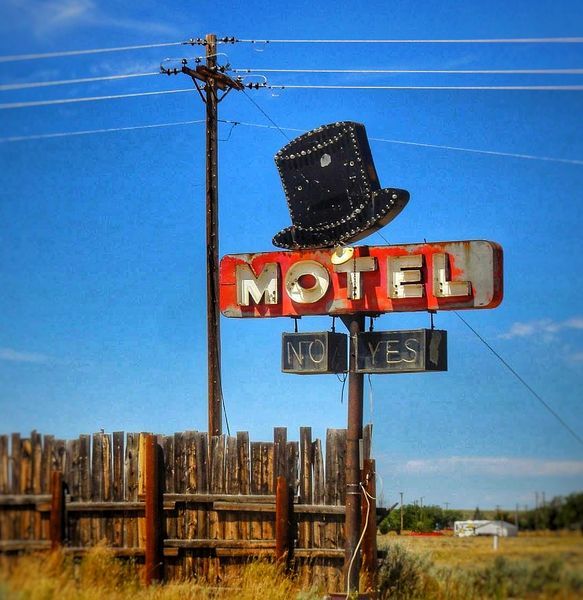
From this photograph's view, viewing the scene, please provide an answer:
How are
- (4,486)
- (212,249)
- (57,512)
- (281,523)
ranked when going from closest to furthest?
1. (4,486)
2. (57,512)
3. (281,523)
4. (212,249)

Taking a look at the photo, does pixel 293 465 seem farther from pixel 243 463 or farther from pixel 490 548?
pixel 490 548

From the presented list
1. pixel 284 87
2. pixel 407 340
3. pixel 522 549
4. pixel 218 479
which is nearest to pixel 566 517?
pixel 522 549

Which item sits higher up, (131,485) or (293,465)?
(293,465)

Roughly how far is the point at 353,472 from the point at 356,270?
268 centimetres

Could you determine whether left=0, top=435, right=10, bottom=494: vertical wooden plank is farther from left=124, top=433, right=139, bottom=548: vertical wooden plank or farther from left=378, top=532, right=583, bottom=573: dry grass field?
left=378, top=532, right=583, bottom=573: dry grass field

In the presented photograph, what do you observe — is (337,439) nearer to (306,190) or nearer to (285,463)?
(285,463)

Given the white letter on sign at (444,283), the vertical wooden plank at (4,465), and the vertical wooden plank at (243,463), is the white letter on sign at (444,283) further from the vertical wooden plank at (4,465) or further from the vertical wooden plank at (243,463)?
the vertical wooden plank at (4,465)

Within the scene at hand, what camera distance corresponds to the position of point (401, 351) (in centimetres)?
1562

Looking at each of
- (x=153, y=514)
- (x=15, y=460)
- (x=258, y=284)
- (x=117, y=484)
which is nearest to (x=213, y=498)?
(x=153, y=514)

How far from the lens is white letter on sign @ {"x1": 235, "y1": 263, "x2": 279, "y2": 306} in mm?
16734

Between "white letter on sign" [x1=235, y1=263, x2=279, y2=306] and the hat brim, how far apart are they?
0.44 metres

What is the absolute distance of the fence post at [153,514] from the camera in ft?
52.1

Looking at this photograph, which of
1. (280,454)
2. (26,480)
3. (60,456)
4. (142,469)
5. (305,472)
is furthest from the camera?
(142,469)

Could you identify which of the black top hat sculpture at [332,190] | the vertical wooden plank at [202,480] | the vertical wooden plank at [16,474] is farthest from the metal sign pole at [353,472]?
the vertical wooden plank at [16,474]
